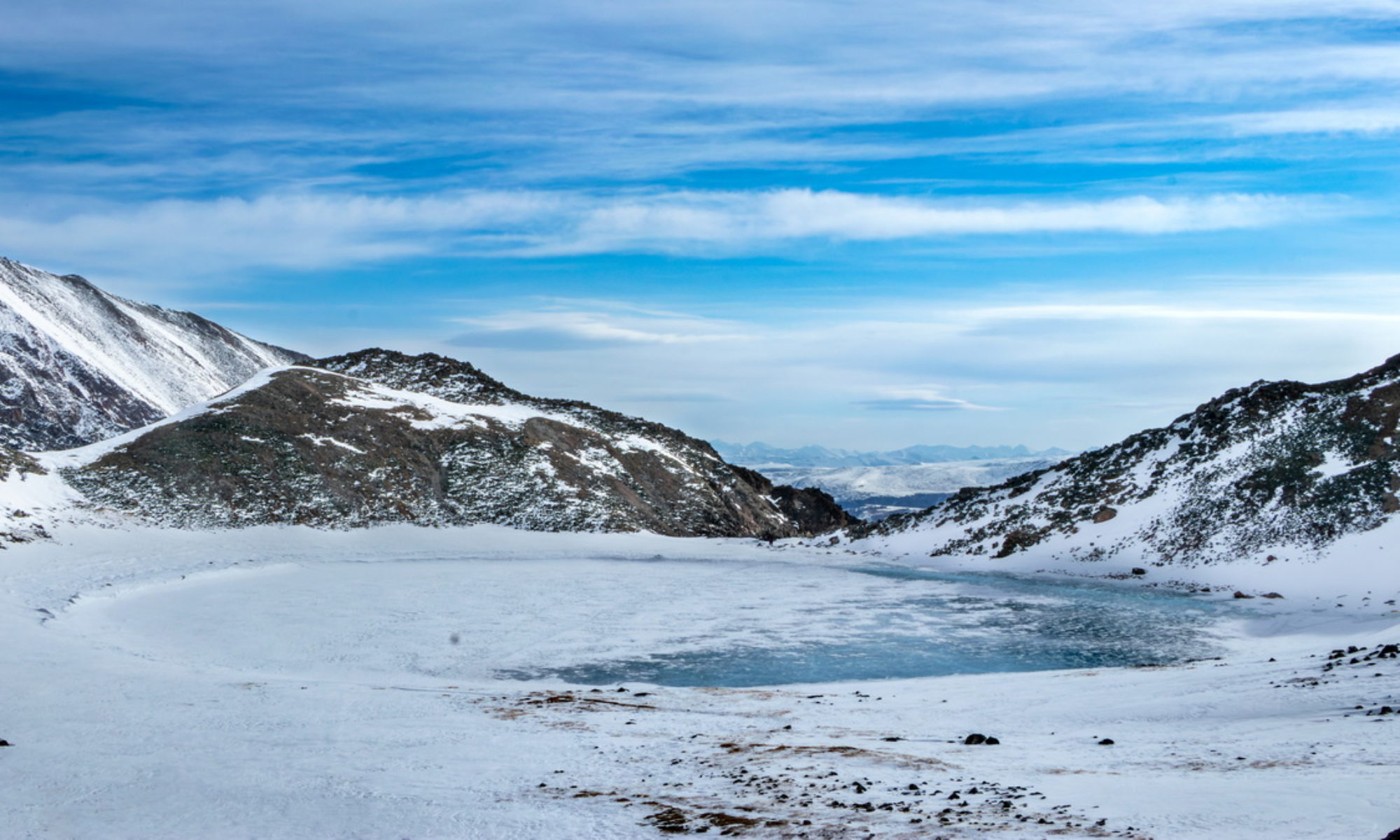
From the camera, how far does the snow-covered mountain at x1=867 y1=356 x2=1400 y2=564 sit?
43281 millimetres

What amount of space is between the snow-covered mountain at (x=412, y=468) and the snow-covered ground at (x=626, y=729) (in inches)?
1064

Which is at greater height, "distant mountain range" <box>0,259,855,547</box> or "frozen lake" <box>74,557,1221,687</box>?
"distant mountain range" <box>0,259,855,547</box>

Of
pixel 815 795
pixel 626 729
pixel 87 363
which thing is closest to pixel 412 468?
pixel 626 729

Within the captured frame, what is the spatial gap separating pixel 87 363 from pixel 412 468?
3709 inches

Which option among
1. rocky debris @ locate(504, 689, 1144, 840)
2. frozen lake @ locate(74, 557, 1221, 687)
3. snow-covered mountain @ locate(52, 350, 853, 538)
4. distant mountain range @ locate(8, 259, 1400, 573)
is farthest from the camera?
snow-covered mountain @ locate(52, 350, 853, 538)

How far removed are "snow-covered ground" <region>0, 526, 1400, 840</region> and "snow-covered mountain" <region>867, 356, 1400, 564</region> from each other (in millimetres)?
7815

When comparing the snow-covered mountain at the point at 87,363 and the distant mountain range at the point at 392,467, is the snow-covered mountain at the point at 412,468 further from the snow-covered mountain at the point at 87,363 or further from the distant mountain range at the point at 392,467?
the snow-covered mountain at the point at 87,363

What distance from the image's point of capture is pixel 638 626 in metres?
31.2

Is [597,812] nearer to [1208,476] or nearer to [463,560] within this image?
[463,560]

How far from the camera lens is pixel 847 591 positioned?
4200cm

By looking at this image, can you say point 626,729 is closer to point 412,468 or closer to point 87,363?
point 412,468

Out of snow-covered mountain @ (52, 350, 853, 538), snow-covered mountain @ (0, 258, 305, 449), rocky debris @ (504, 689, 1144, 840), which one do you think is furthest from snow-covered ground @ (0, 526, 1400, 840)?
snow-covered mountain @ (0, 258, 305, 449)

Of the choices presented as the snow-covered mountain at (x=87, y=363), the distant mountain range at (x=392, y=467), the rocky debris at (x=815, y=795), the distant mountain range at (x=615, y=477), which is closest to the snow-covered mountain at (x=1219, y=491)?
the distant mountain range at (x=615, y=477)

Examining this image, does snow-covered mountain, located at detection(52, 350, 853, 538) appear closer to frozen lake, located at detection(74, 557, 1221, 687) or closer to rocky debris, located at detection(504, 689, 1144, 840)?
frozen lake, located at detection(74, 557, 1221, 687)
